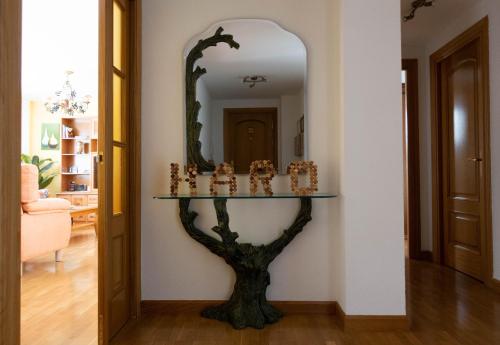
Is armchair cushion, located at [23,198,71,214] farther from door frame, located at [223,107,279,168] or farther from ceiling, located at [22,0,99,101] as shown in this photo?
door frame, located at [223,107,279,168]

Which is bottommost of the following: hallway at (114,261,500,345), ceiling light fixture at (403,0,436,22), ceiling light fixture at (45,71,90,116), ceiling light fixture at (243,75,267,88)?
hallway at (114,261,500,345)

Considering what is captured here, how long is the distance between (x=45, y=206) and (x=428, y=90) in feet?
14.0

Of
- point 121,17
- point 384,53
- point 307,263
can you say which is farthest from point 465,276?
point 121,17

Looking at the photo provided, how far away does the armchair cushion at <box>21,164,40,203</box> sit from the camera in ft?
13.1

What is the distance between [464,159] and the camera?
402 cm

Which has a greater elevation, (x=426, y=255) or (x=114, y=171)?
(x=114, y=171)

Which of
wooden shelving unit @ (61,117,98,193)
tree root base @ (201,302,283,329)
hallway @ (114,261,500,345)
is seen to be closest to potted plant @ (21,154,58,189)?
wooden shelving unit @ (61,117,98,193)

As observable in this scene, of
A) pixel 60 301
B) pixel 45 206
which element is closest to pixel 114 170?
pixel 60 301

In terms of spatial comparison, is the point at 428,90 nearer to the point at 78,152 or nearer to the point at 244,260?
the point at 244,260

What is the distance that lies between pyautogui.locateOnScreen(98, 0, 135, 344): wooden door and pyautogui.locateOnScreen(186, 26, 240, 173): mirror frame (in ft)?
1.32

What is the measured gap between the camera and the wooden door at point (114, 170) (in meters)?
2.30

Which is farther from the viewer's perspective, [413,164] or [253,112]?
[413,164]

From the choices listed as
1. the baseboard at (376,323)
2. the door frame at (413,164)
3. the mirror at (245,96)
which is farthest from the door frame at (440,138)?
the mirror at (245,96)

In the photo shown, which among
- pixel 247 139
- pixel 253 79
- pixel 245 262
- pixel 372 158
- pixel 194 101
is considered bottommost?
pixel 245 262
